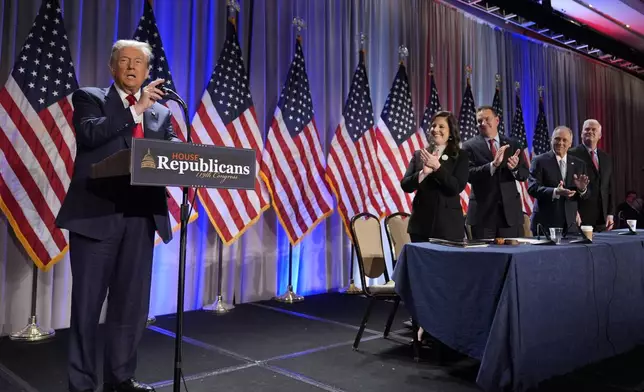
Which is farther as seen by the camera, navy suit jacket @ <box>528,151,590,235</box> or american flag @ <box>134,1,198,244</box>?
american flag @ <box>134,1,198,244</box>

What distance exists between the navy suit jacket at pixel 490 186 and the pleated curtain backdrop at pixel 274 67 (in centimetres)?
224

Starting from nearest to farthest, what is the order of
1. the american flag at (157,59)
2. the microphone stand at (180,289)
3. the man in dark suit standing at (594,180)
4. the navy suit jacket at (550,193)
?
the microphone stand at (180,289)
the navy suit jacket at (550,193)
the american flag at (157,59)
the man in dark suit standing at (594,180)

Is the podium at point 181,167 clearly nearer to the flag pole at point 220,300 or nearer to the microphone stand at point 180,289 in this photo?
the microphone stand at point 180,289

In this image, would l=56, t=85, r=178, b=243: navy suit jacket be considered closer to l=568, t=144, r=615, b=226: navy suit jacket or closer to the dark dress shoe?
the dark dress shoe

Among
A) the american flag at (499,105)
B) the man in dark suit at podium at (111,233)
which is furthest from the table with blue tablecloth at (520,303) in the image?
the american flag at (499,105)

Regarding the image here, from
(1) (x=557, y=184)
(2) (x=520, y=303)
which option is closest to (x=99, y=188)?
(2) (x=520, y=303)

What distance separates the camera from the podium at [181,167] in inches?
64.4

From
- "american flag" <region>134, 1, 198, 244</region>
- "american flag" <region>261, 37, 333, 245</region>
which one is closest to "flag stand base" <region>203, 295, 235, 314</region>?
"american flag" <region>134, 1, 198, 244</region>

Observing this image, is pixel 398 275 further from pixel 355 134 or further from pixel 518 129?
pixel 518 129

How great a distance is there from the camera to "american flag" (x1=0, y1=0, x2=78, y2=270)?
140 inches

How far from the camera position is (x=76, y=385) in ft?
6.82

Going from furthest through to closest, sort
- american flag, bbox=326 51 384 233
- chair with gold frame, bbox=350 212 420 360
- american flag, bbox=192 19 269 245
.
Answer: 1. american flag, bbox=326 51 384 233
2. american flag, bbox=192 19 269 245
3. chair with gold frame, bbox=350 212 420 360

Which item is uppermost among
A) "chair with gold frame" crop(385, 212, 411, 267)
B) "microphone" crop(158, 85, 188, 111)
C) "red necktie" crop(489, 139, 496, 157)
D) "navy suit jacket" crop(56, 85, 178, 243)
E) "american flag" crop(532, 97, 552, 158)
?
"american flag" crop(532, 97, 552, 158)

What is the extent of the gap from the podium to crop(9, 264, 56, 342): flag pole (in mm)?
2219
